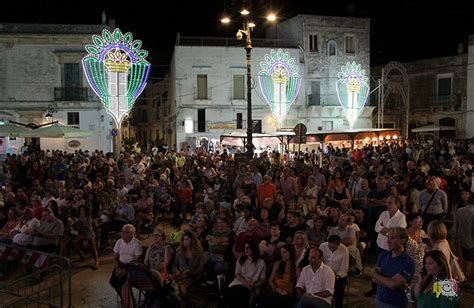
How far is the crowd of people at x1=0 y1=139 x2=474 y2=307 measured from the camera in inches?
222

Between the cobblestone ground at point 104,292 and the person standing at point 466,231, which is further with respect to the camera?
the person standing at point 466,231

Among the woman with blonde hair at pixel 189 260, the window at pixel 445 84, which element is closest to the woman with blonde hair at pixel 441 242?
the woman with blonde hair at pixel 189 260

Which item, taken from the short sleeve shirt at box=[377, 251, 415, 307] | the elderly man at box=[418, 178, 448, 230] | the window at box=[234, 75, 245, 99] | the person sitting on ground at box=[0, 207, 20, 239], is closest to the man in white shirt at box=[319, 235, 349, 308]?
the short sleeve shirt at box=[377, 251, 415, 307]

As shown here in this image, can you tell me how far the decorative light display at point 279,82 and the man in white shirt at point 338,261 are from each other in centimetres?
2258

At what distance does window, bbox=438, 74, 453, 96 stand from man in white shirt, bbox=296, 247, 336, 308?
35567mm

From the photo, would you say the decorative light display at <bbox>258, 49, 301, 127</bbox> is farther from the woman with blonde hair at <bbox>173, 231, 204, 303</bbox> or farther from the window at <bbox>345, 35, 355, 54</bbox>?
the woman with blonde hair at <bbox>173, 231, 204, 303</bbox>

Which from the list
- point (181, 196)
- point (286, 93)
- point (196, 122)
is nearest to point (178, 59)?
point (196, 122)

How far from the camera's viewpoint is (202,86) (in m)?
31.8

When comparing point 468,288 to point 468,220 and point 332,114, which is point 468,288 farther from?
point 332,114

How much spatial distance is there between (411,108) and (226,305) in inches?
1483

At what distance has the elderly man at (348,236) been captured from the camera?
23.8 ft

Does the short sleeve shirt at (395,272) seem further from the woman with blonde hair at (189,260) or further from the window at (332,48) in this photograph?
the window at (332,48)

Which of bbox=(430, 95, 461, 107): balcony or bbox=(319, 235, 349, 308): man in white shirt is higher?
bbox=(430, 95, 461, 107): balcony

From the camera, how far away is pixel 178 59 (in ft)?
103
